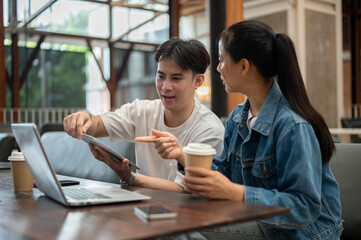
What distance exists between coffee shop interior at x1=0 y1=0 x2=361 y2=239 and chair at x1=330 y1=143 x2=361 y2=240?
287cm

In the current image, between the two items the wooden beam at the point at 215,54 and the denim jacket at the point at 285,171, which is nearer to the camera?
the denim jacket at the point at 285,171

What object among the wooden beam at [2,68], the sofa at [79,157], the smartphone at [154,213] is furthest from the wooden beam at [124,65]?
the smartphone at [154,213]

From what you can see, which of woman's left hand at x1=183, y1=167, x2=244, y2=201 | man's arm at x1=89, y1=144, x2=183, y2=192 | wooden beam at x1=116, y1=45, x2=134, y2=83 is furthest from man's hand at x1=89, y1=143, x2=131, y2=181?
wooden beam at x1=116, y1=45, x2=134, y2=83

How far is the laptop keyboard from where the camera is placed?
1073mm

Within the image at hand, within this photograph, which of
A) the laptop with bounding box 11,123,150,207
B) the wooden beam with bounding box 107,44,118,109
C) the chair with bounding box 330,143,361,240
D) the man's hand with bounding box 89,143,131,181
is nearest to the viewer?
the laptop with bounding box 11,123,150,207

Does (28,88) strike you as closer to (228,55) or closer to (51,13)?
(51,13)

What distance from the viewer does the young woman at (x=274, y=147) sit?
1.10 m

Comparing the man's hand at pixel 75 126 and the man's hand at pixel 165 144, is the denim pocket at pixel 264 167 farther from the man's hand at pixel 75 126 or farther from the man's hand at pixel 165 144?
the man's hand at pixel 75 126

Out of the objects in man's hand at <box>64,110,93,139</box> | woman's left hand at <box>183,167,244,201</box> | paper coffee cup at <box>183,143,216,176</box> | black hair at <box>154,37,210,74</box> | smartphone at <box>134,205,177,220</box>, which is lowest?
smartphone at <box>134,205,177,220</box>

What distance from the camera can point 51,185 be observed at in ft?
3.47

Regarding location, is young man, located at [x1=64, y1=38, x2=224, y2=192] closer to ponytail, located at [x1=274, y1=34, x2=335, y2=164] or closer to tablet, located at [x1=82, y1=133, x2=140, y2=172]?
tablet, located at [x1=82, y1=133, x2=140, y2=172]

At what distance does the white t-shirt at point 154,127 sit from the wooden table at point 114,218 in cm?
62

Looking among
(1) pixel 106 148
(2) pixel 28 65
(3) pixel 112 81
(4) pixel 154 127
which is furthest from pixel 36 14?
(1) pixel 106 148

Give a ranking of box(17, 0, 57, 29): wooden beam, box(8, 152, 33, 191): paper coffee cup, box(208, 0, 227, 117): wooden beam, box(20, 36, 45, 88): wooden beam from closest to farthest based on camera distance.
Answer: box(8, 152, 33, 191): paper coffee cup → box(208, 0, 227, 117): wooden beam → box(17, 0, 57, 29): wooden beam → box(20, 36, 45, 88): wooden beam
